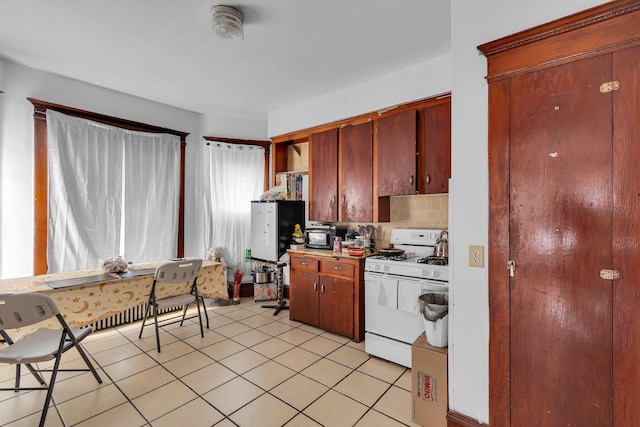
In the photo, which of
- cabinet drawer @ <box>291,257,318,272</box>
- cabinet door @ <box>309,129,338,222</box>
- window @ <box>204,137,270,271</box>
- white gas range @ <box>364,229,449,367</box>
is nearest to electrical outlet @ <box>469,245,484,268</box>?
white gas range @ <box>364,229,449,367</box>

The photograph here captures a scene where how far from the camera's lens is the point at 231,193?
4754mm

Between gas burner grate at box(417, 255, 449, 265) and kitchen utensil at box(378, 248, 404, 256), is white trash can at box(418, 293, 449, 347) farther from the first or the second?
kitchen utensil at box(378, 248, 404, 256)

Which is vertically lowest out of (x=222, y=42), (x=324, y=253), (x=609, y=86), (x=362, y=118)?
(x=324, y=253)

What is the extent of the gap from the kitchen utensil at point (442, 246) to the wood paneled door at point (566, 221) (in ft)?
4.02

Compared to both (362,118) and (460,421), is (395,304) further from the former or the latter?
(362,118)

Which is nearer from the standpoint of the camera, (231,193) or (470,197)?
(470,197)

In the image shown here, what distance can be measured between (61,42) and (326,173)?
282 cm

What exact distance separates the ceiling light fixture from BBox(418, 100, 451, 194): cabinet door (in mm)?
1876

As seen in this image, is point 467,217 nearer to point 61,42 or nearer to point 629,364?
point 629,364

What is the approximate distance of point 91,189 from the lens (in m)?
3.59

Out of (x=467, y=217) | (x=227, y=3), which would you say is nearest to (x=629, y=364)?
(x=467, y=217)

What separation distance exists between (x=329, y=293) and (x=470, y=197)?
201cm

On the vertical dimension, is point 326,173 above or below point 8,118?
below

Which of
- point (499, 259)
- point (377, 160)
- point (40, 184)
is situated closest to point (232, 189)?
point (40, 184)
